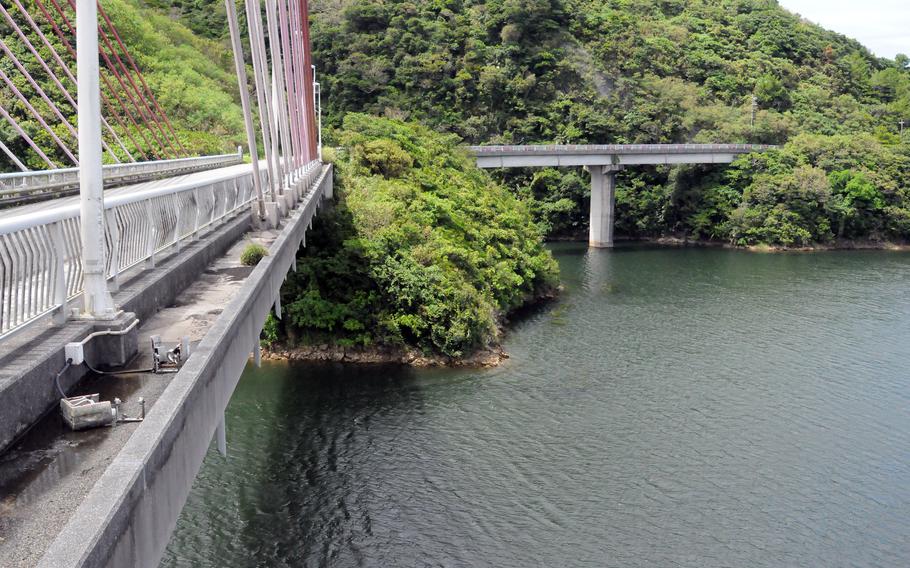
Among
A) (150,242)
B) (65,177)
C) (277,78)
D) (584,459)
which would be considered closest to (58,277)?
(150,242)

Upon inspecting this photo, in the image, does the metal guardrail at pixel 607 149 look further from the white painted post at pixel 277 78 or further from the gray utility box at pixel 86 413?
the gray utility box at pixel 86 413

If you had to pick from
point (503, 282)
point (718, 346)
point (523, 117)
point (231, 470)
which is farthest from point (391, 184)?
point (523, 117)

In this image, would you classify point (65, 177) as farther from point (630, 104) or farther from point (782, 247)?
point (630, 104)

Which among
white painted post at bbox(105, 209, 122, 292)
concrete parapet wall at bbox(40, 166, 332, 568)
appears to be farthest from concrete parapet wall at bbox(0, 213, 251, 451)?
concrete parapet wall at bbox(40, 166, 332, 568)

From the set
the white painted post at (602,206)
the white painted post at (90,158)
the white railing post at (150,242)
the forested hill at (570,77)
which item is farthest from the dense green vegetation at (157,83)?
the white painted post at (90,158)

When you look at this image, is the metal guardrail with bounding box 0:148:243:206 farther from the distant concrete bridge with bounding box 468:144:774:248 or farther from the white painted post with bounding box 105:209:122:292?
the distant concrete bridge with bounding box 468:144:774:248

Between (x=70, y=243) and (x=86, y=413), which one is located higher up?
(x=70, y=243)
